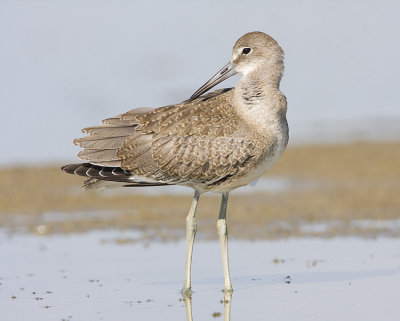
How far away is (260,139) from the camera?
28.7 feet

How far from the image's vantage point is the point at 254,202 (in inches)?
539

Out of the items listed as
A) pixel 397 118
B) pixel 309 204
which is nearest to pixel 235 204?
pixel 309 204

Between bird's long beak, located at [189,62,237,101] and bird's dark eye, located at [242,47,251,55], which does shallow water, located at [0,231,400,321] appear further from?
bird's dark eye, located at [242,47,251,55]

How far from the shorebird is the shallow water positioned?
0.50m

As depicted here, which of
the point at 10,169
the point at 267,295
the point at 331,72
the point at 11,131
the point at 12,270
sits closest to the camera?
the point at 267,295

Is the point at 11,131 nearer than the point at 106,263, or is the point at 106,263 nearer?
the point at 106,263

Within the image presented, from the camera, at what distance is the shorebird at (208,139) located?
8.84 m

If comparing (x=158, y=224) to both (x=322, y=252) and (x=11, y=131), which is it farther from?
(x=11, y=131)

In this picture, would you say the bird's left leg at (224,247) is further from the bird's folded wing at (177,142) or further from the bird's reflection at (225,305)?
the bird's folded wing at (177,142)

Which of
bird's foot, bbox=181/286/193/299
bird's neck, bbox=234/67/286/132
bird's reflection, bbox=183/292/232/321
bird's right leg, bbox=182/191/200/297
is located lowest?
bird's reflection, bbox=183/292/232/321

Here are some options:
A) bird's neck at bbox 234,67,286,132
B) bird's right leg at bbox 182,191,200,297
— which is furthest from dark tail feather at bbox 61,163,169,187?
bird's neck at bbox 234,67,286,132

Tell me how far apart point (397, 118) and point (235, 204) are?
26.4ft

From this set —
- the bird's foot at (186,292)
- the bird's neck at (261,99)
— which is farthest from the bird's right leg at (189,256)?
the bird's neck at (261,99)

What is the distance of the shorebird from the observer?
8844mm
